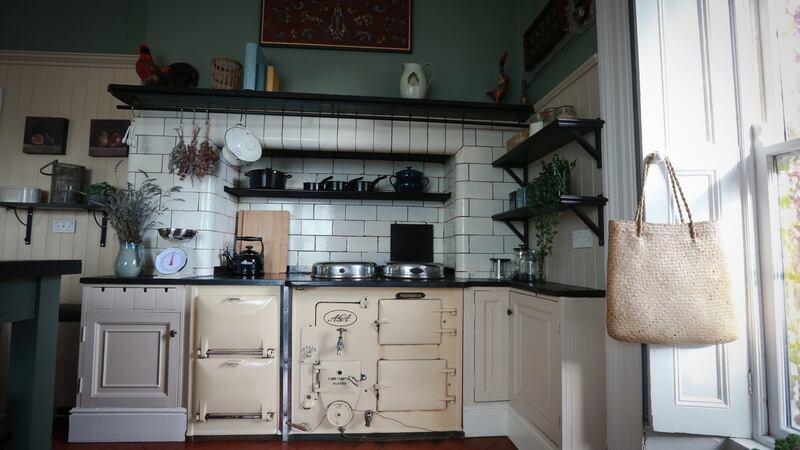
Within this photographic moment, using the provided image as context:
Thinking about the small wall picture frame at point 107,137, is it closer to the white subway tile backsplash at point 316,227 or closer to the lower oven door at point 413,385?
the white subway tile backsplash at point 316,227

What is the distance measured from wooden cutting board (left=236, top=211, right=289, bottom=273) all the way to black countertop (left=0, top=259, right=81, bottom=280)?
5.63 ft

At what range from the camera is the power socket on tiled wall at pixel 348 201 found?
2619 mm

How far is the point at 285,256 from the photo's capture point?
2.97 metres

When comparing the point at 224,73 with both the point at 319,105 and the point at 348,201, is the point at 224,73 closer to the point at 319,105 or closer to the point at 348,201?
the point at 319,105

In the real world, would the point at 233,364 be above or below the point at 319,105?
below

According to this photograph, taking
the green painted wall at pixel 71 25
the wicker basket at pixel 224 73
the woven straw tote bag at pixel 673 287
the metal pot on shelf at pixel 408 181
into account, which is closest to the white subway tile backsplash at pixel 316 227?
the metal pot on shelf at pixel 408 181

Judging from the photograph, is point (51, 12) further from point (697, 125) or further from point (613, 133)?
point (697, 125)

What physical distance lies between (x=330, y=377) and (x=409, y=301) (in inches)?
24.7

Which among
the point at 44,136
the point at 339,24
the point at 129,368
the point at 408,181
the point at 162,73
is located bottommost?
the point at 129,368

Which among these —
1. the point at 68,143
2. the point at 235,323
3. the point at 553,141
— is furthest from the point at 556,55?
the point at 68,143

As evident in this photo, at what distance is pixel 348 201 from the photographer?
3115 mm

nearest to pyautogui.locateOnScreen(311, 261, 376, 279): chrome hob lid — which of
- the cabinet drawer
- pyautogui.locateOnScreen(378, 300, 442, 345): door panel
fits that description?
pyautogui.locateOnScreen(378, 300, 442, 345): door panel

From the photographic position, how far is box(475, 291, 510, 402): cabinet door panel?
2385 millimetres

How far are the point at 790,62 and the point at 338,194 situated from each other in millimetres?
2335
